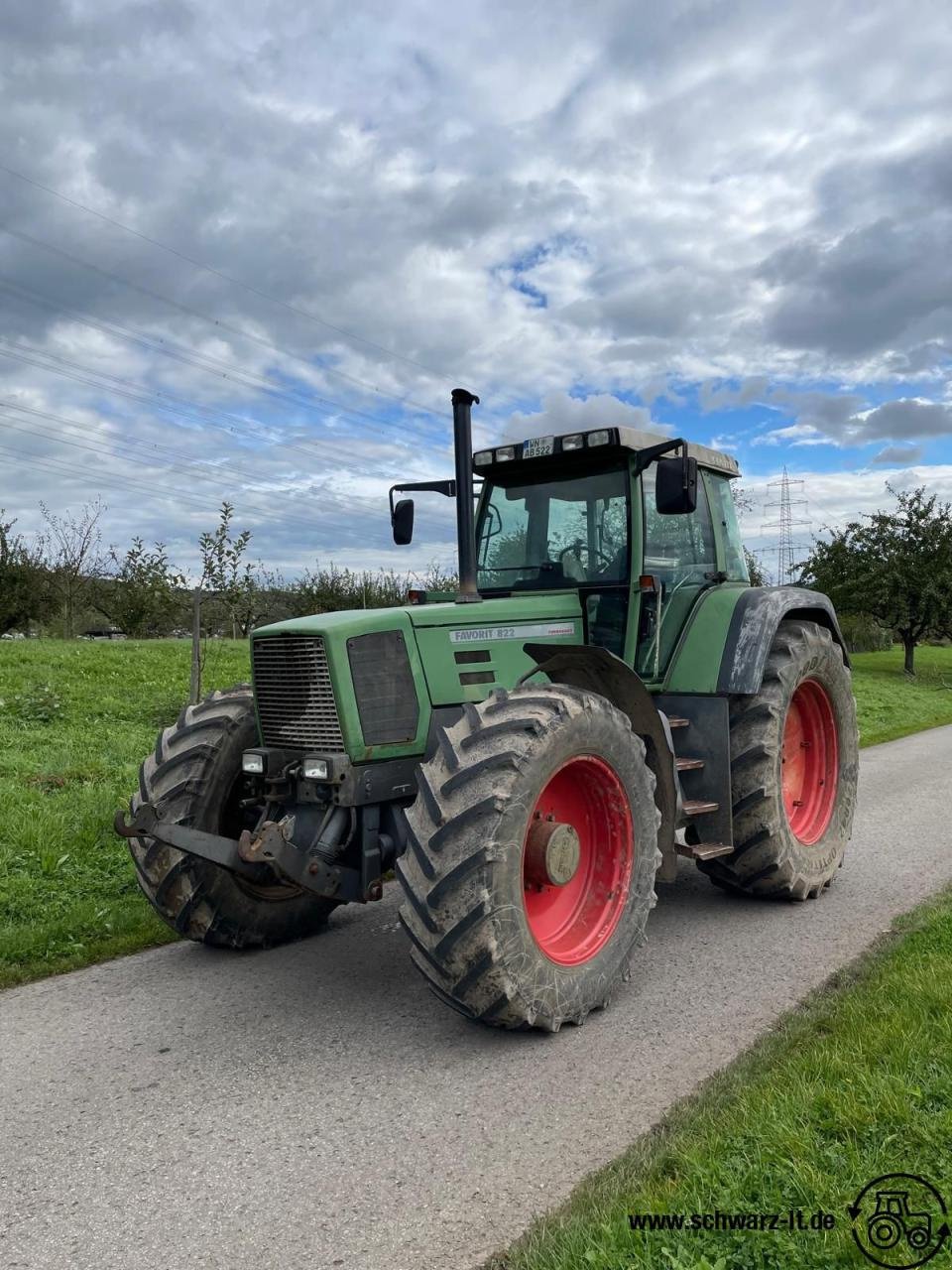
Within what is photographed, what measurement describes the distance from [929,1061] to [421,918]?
1717 mm

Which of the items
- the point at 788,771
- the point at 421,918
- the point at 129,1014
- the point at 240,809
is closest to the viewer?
the point at 421,918

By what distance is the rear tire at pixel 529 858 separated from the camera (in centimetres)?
348

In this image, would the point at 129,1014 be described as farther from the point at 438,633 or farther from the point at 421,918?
the point at 438,633

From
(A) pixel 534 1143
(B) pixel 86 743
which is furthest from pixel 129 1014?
(B) pixel 86 743

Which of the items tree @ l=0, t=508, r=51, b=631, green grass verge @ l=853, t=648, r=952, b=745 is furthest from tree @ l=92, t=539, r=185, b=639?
green grass verge @ l=853, t=648, r=952, b=745

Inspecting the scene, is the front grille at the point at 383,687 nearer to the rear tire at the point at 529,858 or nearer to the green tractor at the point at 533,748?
the green tractor at the point at 533,748

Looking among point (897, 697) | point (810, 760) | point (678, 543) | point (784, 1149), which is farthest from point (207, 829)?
point (897, 697)

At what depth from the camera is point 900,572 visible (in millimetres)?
25562

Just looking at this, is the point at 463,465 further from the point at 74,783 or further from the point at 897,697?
the point at 897,697

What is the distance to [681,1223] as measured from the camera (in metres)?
2.46

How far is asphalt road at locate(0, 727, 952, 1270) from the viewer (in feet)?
8.58

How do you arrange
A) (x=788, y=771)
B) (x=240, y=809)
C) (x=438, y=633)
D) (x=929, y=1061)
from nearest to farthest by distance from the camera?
(x=929, y=1061)
(x=438, y=633)
(x=240, y=809)
(x=788, y=771)

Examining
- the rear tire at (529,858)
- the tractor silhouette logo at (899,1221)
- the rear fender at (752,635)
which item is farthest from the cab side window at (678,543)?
the tractor silhouette logo at (899,1221)

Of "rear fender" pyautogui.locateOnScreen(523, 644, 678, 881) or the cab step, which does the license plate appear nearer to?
"rear fender" pyautogui.locateOnScreen(523, 644, 678, 881)
